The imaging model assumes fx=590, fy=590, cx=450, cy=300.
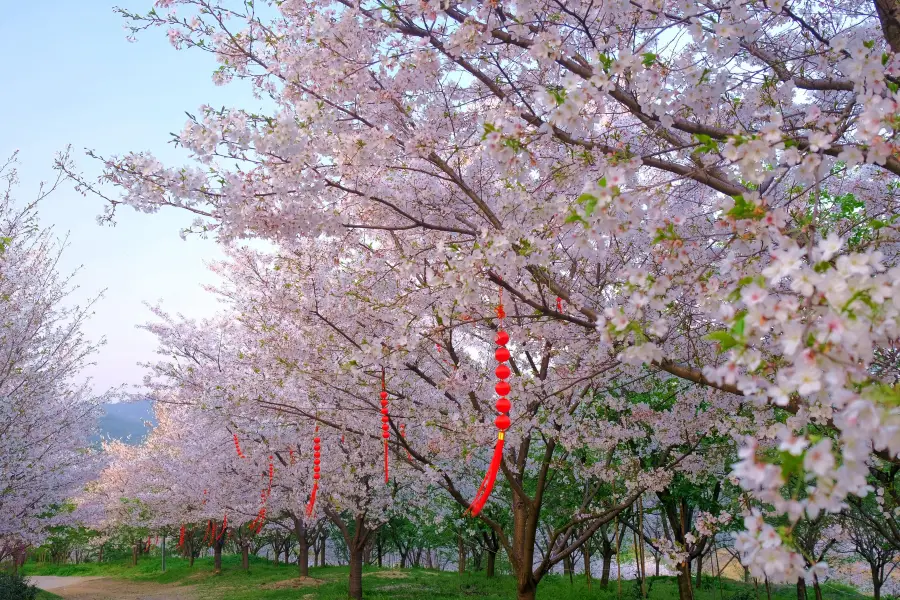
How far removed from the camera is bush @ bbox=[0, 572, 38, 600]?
12.0 meters

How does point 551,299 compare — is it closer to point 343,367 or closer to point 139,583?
point 343,367

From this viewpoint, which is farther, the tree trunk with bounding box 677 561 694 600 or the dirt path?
the dirt path

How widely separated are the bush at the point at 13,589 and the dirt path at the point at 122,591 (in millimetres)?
4732

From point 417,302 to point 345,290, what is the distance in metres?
1.38

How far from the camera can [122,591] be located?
2261 centimetres

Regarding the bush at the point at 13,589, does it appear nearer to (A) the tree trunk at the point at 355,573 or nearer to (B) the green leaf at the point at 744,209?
(A) the tree trunk at the point at 355,573

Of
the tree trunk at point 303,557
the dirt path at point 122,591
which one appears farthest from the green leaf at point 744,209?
the dirt path at point 122,591

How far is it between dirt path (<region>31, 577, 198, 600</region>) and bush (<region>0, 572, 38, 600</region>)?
4732mm

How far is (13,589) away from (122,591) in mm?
11935

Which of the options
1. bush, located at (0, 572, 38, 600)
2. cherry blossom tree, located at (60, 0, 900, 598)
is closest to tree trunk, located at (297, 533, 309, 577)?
Result: bush, located at (0, 572, 38, 600)

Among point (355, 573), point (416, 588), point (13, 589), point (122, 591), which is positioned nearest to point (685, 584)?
point (355, 573)

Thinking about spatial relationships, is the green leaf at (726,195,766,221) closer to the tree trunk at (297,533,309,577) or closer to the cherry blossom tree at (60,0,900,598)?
the cherry blossom tree at (60,0,900,598)

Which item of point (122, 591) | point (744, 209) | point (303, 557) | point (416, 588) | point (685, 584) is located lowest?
point (122, 591)

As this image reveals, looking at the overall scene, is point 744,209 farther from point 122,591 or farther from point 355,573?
point 122,591
